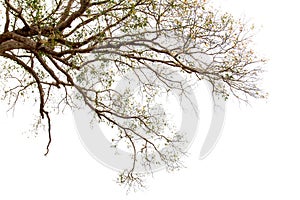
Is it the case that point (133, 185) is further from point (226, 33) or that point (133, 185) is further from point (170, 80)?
point (226, 33)

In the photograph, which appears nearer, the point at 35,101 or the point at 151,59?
the point at 151,59

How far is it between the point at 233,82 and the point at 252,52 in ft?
2.33

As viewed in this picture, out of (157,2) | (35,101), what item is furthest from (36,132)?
(157,2)

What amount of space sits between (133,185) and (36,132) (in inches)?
118

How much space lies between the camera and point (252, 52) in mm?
10672

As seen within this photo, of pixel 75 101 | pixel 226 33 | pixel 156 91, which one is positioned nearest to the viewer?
pixel 226 33

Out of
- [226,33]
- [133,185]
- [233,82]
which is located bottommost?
[133,185]

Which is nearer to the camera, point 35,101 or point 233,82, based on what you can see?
point 233,82

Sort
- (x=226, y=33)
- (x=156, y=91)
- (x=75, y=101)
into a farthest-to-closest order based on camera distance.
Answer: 1. (x=75, y=101)
2. (x=156, y=91)
3. (x=226, y=33)

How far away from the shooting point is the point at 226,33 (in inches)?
415

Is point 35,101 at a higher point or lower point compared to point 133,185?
higher

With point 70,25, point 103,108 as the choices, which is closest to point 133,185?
point 103,108

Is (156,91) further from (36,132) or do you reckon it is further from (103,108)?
(36,132)

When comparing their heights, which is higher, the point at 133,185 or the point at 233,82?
the point at 233,82
